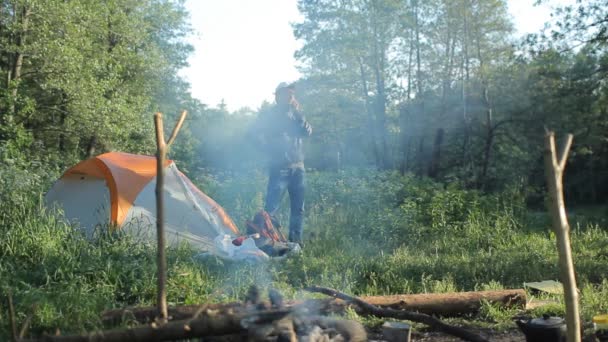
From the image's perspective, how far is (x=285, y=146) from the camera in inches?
269

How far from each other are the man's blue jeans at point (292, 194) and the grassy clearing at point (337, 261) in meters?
0.29

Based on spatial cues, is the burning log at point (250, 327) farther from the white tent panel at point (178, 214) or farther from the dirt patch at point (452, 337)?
the white tent panel at point (178, 214)

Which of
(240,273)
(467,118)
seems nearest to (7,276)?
(240,273)

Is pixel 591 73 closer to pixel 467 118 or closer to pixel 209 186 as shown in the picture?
pixel 209 186

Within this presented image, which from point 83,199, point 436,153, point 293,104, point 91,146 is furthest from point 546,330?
point 436,153

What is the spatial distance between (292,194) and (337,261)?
1.58 m

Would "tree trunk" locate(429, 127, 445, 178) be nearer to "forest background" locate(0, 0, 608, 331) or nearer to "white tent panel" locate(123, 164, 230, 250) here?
"forest background" locate(0, 0, 608, 331)

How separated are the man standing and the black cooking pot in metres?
3.96

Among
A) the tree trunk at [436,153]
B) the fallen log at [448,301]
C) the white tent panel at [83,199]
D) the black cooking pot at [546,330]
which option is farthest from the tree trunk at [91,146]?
the black cooking pot at [546,330]

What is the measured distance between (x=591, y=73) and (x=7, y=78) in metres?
15.5

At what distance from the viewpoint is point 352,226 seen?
26.0 feet

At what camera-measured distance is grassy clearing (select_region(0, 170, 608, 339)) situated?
159 inches

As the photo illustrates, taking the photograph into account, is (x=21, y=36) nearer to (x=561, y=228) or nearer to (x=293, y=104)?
(x=293, y=104)

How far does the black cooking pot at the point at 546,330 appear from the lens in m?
2.97
